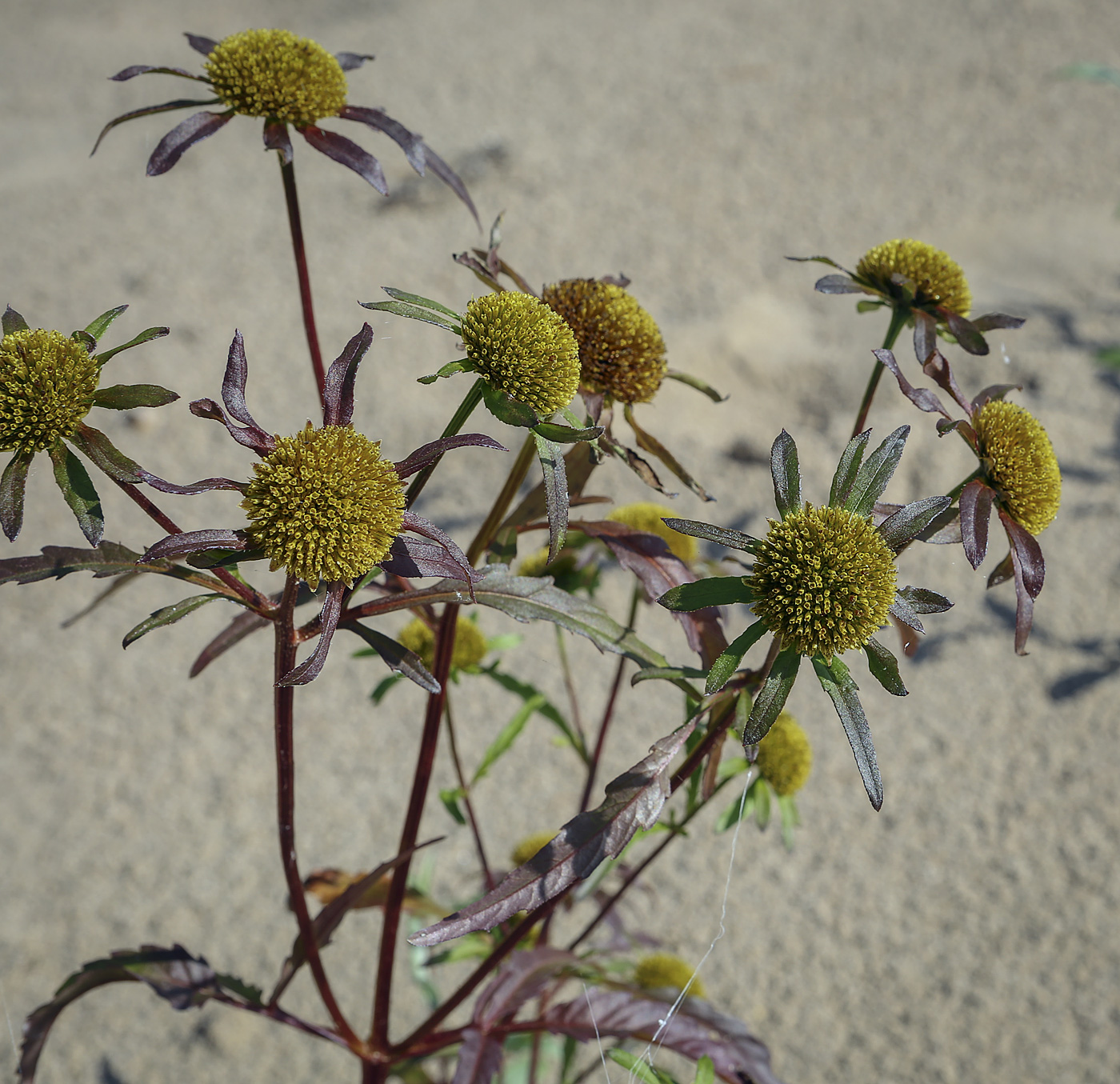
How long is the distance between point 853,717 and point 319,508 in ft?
1.39

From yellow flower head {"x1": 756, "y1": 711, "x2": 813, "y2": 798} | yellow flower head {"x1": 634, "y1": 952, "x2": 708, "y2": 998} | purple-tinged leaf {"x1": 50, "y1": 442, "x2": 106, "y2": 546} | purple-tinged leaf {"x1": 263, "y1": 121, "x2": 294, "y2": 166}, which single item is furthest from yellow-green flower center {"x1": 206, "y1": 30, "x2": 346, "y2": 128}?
yellow flower head {"x1": 634, "y1": 952, "x2": 708, "y2": 998}

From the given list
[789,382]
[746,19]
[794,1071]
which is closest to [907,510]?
[794,1071]

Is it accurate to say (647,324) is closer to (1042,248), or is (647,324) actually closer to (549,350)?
(549,350)

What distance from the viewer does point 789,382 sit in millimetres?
3213

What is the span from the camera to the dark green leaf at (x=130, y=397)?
75 cm

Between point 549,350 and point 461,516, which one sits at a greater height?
point 461,516

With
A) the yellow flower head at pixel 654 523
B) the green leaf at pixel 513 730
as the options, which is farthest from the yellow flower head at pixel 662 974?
the yellow flower head at pixel 654 523

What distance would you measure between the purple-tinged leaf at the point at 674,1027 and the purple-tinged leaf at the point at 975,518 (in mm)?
621

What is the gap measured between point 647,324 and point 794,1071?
4.77 feet

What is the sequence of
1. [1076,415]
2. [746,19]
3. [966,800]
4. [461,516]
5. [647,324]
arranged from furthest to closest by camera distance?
[746,19] < [1076,415] < [461,516] < [966,800] < [647,324]

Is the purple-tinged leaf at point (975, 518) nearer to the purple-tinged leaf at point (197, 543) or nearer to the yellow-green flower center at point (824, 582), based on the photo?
the yellow-green flower center at point (824, 582)

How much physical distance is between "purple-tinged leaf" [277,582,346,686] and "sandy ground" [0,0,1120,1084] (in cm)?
141

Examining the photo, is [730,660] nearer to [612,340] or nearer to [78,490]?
[612,340]

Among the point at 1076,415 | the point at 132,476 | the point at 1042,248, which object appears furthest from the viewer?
the point at 1042,248
